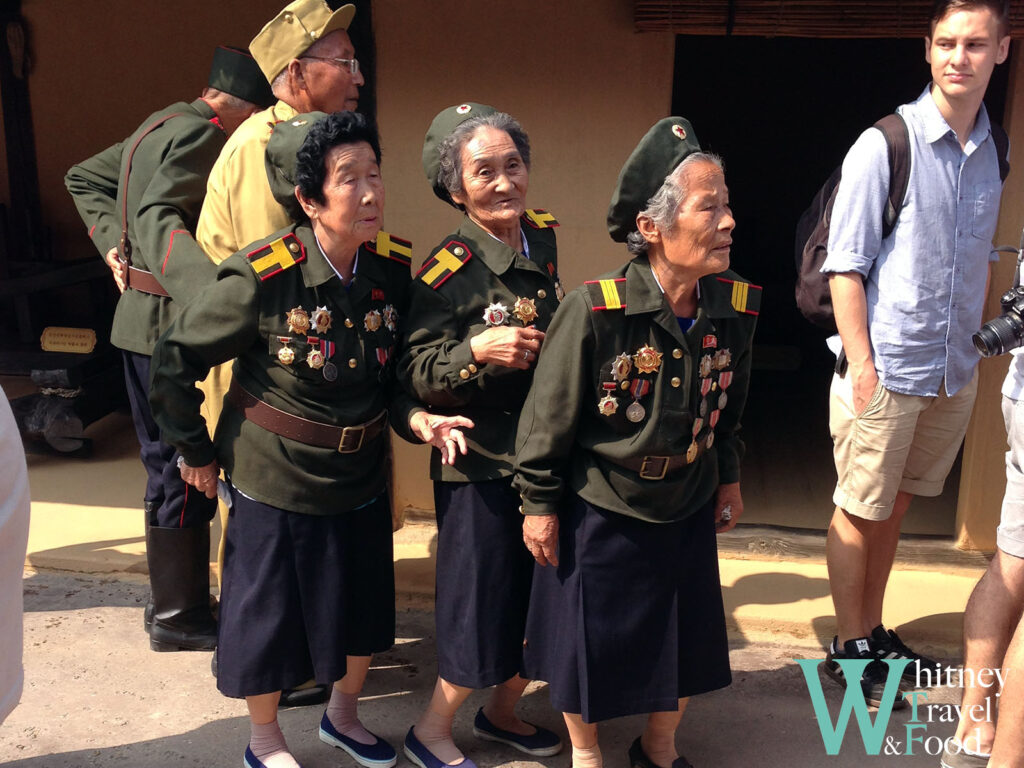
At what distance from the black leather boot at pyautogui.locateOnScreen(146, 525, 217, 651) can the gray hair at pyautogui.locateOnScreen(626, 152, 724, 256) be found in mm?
1911

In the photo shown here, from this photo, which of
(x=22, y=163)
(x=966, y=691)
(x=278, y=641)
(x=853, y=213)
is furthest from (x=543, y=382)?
(x=22, y=163)

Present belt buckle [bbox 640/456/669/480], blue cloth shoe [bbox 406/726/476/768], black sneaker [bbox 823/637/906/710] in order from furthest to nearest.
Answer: black sneaker [bbox 823/637/906/710]
blue cloth shoe [bbox 406/726/476/768]
belt buckle [bbox 640/456/669/480]

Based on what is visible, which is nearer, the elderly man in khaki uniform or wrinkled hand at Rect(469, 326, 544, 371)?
wrinkled hand at Rect(469, 326, 544, 371)

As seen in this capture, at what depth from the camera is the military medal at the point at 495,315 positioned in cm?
262

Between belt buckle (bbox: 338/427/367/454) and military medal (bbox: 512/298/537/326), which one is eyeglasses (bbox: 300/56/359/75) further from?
belt buckle (bbox: 338/427/367/454)

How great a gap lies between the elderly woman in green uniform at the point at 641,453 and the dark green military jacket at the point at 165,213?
1.20m

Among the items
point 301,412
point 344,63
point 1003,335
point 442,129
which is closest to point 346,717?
point 301,412

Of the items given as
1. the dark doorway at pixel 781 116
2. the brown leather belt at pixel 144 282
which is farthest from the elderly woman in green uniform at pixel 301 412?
the dark doorway at pixel 781 116

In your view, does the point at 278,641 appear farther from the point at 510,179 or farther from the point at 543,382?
the point at 510,179

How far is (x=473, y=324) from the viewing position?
2.66 meters

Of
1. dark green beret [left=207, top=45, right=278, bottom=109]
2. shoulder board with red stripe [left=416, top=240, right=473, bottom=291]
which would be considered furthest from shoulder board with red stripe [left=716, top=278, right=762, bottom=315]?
dark green beret [left=207, top=45, right=278, bottom=109]

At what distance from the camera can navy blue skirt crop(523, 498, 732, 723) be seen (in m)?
2.57

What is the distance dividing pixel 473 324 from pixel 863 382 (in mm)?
1177

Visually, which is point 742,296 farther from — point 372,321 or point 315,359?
point 315,359
